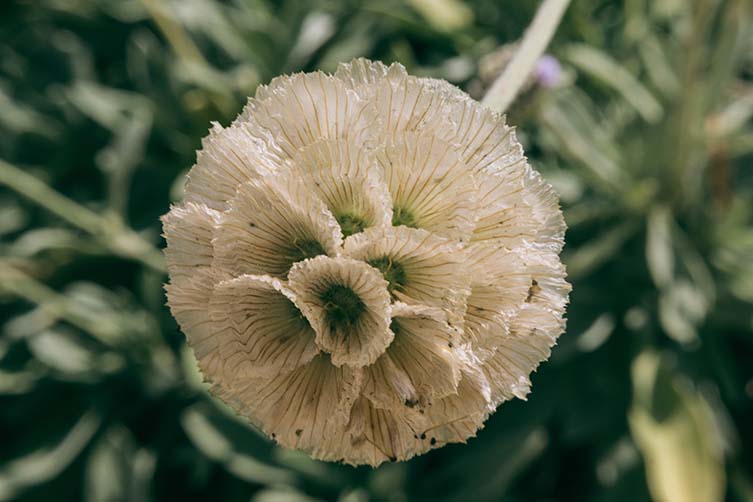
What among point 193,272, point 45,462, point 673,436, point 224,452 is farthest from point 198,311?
point 45,462

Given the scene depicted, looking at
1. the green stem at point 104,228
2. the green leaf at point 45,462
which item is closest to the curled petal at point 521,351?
the green stem at point 104,228

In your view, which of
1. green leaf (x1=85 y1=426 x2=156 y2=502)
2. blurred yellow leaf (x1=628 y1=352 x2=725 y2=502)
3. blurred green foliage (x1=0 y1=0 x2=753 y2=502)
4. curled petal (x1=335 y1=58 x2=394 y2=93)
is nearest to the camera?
curled petal (x1=335 y1=58 x2=394 y2=93)

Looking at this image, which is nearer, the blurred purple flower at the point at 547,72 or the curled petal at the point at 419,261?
the curled petal at the point at 419,261

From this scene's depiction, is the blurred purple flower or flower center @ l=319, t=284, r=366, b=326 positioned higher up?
the blurred purple flower

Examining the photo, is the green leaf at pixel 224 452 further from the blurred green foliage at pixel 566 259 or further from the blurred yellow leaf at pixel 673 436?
the blurred yellow leaf at pixel 673 436

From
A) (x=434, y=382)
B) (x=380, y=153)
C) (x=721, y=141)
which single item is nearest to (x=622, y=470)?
(x=721, y=141)

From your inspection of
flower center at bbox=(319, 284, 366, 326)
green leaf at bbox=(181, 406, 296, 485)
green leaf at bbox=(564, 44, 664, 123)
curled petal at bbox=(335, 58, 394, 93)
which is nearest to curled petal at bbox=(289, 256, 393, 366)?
flower center at bbox=(319, 284, 366, 326)

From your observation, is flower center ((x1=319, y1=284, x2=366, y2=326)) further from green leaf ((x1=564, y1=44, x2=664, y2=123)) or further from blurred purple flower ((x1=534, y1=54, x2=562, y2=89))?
green leaf ((x1=564, y1=44, x2=664, y2=123))

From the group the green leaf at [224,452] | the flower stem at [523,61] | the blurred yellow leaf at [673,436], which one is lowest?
the green leaf at [224,452]
